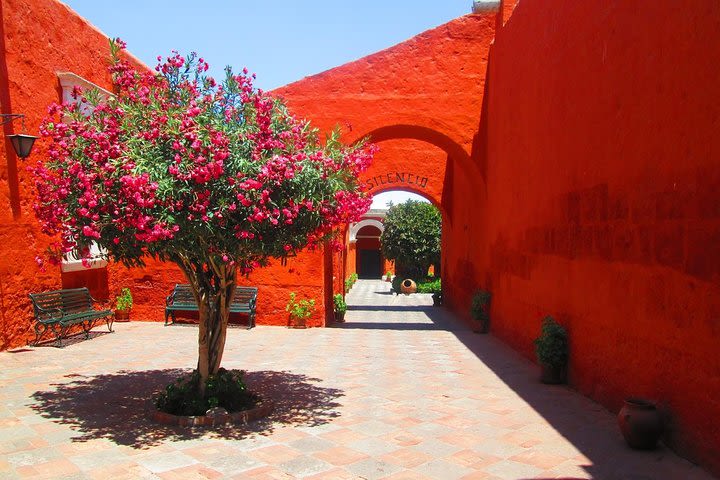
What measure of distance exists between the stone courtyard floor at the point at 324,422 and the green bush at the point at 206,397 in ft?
0.87

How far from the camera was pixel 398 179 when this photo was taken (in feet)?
55.0

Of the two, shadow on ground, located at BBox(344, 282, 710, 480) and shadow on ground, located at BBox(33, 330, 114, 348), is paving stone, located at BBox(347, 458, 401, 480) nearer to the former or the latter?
shadow on ground, located at BBox(344, 282, 710, 480)

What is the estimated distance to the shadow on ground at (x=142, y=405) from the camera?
4.80 metres

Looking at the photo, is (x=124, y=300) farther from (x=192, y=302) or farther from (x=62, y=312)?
(x=62, y=312)

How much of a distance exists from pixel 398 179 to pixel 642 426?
12834mm

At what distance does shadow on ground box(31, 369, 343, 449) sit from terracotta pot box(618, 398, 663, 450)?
2.33m

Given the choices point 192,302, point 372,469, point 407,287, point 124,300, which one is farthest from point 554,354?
point 407,287

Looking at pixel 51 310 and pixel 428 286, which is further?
pixel 428 286

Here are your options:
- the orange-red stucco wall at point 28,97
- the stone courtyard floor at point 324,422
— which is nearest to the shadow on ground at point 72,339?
the stone courtyard floor at point 324,422

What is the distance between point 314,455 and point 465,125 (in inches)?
330

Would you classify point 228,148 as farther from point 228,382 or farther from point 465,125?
point 465,125

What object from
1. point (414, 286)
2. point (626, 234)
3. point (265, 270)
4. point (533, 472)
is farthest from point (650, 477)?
point (414, 286)

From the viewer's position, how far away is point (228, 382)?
212 inches

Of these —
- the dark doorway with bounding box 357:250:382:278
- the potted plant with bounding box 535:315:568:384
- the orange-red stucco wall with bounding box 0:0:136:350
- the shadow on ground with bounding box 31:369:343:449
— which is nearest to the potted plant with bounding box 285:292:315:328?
the orange-red stucco wall with bounding box 0:0:136:350
